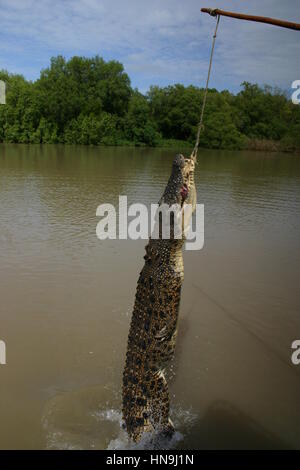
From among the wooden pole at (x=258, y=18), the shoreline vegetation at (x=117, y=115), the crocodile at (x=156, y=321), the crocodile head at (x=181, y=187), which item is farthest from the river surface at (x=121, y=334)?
the shoreline vegetation at (x=117, y=115)

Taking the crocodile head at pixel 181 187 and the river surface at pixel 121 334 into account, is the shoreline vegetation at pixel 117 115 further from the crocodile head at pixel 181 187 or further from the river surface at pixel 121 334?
the crocodile head at pixel 181 187

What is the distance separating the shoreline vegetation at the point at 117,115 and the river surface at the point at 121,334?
50360 millimetres

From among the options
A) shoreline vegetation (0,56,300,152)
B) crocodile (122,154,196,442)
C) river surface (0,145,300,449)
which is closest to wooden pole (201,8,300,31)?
crocodile (122,154,196,442)

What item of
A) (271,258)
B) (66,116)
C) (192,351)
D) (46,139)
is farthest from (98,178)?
(66,116)

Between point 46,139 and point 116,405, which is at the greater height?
point 46,139

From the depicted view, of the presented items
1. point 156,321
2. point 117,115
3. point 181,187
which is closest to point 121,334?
point 156,321

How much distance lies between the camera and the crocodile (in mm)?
3004

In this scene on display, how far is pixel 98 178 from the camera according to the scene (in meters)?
19.0

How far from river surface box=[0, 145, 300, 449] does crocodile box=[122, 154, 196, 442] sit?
21.2 inches

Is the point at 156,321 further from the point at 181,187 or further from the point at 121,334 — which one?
the point at 121,334

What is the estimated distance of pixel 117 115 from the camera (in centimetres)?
6344

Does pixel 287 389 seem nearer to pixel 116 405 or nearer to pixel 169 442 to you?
pixel 169 442

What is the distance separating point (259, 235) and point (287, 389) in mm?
6424

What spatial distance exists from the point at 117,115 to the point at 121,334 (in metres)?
62.4
